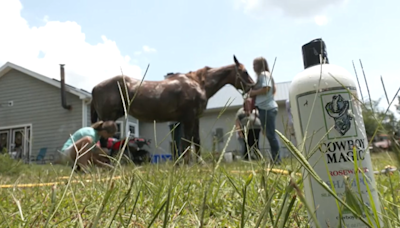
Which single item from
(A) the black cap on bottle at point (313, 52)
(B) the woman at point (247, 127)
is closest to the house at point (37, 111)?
(B) the woman at point (247, 127)

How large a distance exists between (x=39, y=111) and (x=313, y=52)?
20395 mm

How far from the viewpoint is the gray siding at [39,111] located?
18.2 m

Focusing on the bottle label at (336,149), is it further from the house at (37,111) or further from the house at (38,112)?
the house at (37,111)

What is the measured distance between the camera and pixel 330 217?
40.0 inches

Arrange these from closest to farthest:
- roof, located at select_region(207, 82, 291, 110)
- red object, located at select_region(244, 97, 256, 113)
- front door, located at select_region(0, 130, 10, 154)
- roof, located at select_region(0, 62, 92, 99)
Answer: red object, located at select_region(244, 97, 256, 113), roof, located at select_region(0, 62, 92, 99), front door, located at select_region(0, 130, 10, 154), roof, located at select_region(207, 82, 291, 110)

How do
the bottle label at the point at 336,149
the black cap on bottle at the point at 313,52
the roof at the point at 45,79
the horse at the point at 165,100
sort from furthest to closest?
1. the roof at the point at 45,79
2. the horse at the point at 165,100
3. the black cap on bottle at the point at 313,52
4. the bottle label at the point at 336,149

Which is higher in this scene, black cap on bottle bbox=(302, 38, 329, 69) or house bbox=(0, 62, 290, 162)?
house bbox=(0, 62, 290, 162)

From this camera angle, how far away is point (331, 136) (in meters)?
1.03

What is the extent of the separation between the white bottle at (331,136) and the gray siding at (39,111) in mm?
18028

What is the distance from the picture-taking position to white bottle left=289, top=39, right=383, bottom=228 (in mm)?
1010

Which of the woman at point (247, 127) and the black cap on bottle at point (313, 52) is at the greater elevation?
the black cap on bottle at point (313, 52)

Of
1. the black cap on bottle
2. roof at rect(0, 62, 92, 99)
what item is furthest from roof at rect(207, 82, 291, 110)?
the black cap on bottle

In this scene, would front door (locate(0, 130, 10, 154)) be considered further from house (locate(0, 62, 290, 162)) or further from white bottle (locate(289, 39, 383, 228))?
white bottle (locate(289, 39, 383, 228))

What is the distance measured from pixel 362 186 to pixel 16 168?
6.79 metres
